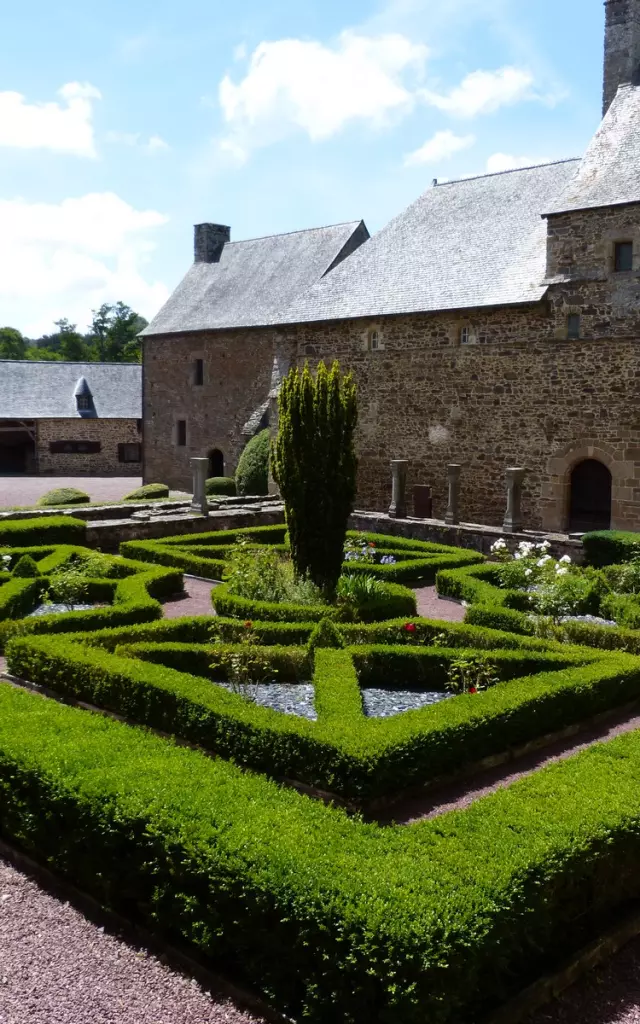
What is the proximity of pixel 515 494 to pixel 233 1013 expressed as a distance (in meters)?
13.1

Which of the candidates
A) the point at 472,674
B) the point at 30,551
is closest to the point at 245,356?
the point at 30,551

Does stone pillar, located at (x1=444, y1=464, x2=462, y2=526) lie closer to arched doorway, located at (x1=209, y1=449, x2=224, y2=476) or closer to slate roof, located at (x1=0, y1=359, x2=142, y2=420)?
arched doorway, located at (x1=209, y1=449, x2=224, y2=476)

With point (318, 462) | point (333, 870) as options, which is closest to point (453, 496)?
point (318, 462)

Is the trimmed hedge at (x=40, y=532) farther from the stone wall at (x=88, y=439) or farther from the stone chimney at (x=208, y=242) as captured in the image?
the stone wall at (x=88, y=439)

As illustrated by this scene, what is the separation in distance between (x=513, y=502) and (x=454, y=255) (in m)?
7.09

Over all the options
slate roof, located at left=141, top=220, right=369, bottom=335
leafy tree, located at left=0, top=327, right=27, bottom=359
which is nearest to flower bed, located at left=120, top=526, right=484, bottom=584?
slate roof, located at left=141, top=220, right=369, bottom=335

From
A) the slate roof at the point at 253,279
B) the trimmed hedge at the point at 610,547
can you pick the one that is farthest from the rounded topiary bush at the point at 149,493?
the trimmed hedge at the point at 610,547

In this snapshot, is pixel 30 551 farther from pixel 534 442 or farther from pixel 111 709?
pixel 534 442

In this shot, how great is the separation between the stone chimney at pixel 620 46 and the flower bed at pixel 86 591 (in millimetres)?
14319

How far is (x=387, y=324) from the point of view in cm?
2056

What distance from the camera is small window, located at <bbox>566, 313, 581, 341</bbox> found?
17.4 metres

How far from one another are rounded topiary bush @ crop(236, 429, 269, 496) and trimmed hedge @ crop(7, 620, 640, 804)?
16149mm

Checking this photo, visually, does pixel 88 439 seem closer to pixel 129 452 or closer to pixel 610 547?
pixel 129 452

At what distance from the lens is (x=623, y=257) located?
664 inches
